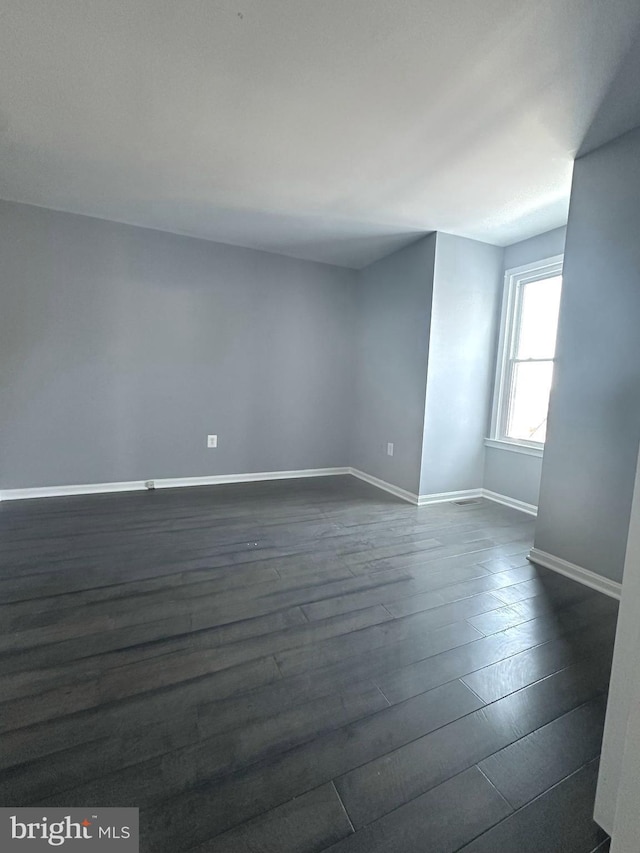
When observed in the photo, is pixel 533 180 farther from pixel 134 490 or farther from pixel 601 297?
pixel 134 490

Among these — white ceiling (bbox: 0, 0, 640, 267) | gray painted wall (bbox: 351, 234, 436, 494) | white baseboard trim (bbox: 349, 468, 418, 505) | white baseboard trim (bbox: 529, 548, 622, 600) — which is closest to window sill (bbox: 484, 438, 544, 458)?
gray painted wall (bbox: 351, 234, 436, 494)

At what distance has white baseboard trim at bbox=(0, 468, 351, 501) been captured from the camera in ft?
10.3

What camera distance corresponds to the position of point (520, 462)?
3.38m

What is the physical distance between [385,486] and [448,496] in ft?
2.12

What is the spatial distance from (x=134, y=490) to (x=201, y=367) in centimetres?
136

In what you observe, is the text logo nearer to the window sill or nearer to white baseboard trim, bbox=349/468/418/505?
white baseboard trim, bbox=349/468/418/505

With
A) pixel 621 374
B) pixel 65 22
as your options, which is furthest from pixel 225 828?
pixel 65 22

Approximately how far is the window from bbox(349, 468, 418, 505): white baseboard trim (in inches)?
Result: 41.5

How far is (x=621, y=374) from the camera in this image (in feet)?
6.42

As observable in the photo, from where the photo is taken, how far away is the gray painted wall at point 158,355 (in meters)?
3.06

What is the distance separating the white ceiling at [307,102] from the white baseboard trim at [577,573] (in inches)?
93.9

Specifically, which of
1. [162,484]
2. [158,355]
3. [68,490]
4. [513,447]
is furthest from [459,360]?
[68,490]

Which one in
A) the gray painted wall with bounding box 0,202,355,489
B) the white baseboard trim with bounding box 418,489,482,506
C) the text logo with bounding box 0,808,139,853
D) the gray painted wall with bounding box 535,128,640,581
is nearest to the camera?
the text logo with bounding box 0,808,139,853

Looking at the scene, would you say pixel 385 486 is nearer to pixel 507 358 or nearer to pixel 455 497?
pixel 455 497
